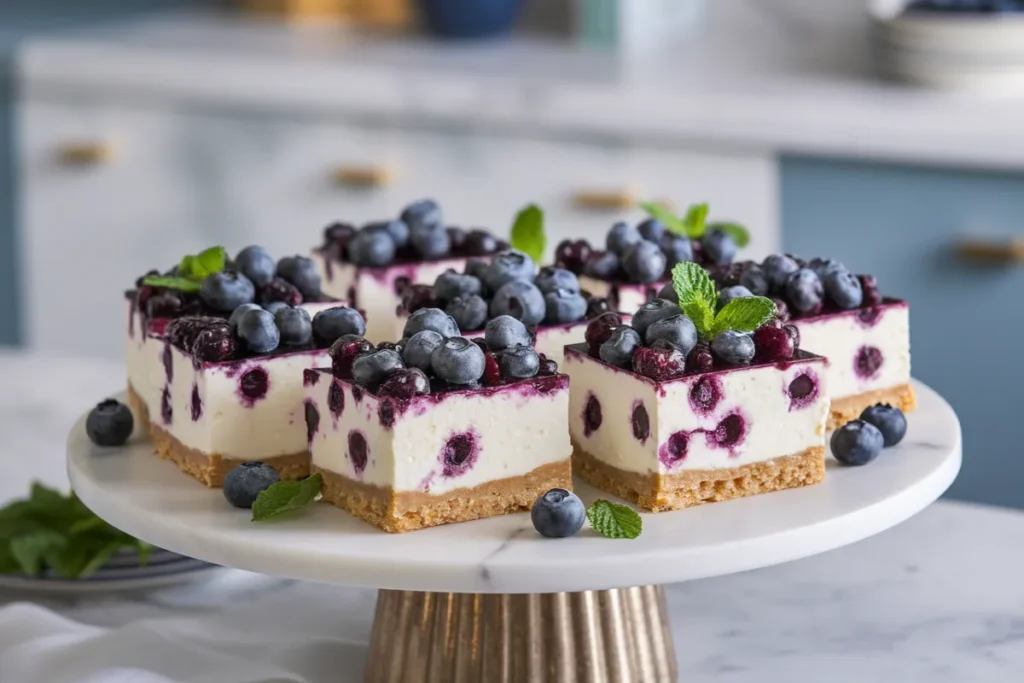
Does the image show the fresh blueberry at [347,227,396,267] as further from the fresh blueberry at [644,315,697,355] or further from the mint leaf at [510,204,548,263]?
the fresh blueberry at [644,315,697,355]

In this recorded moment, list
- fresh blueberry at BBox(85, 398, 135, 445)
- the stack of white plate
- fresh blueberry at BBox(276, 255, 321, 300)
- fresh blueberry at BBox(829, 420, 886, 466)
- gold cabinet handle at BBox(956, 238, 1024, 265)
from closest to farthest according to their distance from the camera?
fresh blueberry at BBox(829, 420, 886, 466)
fresh blueberry at BBox(85, 398, 135, 445)
fresh blueberry at BBox(276, 255, 321, 300)
gold cabinet handle at BBox(956, 238, 1024, 265)
the stack of white plate

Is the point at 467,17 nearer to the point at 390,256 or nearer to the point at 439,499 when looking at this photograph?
the point at 390,256

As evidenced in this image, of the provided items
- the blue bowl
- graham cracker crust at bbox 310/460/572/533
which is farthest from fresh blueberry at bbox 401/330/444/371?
the blue bowl

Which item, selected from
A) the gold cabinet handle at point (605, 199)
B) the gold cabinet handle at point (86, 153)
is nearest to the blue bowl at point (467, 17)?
the gold cabinet handle at point (605, 199)

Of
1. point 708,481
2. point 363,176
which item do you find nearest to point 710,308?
point 708,481

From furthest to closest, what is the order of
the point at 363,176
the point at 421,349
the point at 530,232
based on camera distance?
the point at 363,176, the point at 530,232, the point at 421,349

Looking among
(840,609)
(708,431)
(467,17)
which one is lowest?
(840,609)

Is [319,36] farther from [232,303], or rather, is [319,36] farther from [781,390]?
[781,390]

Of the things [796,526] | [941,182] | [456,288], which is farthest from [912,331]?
[796,526]
